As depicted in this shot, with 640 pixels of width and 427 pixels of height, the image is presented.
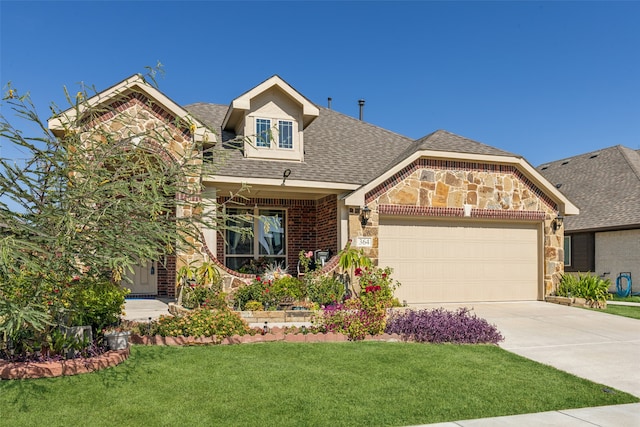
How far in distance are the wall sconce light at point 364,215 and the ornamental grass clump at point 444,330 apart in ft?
15.5

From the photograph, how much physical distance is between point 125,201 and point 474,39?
37.9ft

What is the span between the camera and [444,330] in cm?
861

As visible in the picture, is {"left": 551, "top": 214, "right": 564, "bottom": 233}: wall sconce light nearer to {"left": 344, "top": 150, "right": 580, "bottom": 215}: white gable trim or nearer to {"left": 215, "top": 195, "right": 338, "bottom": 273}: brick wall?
{"left": 344, "top": 150, "right": 580, "bottom": 215}: white gable trim

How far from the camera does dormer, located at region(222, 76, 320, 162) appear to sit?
14.5 m

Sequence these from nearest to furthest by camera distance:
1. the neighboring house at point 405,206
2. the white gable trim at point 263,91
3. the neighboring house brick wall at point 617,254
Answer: the neighboring house at point 405,206
the white gable trim at point 263,91
the neighboring house brick wall at point 617,254

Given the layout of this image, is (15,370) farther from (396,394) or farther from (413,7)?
(413,7)

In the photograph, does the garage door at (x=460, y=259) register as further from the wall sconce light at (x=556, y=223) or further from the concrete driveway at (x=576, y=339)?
the concrete driveway at (x=576, y=339)

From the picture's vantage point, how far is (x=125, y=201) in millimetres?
5727

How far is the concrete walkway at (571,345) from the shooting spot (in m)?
5.05

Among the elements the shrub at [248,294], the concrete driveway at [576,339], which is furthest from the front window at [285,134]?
the concrete driveway at [576,339]

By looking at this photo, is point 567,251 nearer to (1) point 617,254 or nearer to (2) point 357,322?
(1) point 617,254

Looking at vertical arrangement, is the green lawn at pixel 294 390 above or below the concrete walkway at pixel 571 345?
above

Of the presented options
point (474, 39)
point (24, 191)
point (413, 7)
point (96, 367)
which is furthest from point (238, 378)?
point (474, 39)

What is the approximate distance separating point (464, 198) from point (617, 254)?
9.03m
